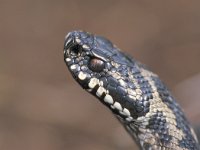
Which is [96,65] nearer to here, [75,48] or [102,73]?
[102,73]

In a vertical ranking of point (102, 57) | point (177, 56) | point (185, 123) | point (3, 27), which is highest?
point (3, 27)

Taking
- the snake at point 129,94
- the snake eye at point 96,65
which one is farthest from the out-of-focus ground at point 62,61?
the snake eye at point 96,65

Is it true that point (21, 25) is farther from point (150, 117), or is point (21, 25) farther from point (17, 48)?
point (150, 117)

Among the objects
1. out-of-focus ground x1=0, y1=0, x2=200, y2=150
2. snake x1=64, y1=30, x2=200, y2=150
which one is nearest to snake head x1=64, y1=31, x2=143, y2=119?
snake x1=64, y1=30, x2=200, y2=150

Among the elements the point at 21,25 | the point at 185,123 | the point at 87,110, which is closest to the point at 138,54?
the point at 87,110

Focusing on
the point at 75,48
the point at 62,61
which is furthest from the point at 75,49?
the point at 62,61

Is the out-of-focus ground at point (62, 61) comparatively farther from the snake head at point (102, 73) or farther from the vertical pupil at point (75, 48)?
the vertical pupil at point (75, 48)

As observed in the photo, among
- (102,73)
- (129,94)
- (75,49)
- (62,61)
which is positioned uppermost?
(62,61)

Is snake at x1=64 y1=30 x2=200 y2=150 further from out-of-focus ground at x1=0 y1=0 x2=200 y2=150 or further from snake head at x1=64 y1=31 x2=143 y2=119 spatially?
out-of-focus ground at x1=0 y1=0 x2=200 y2=150
